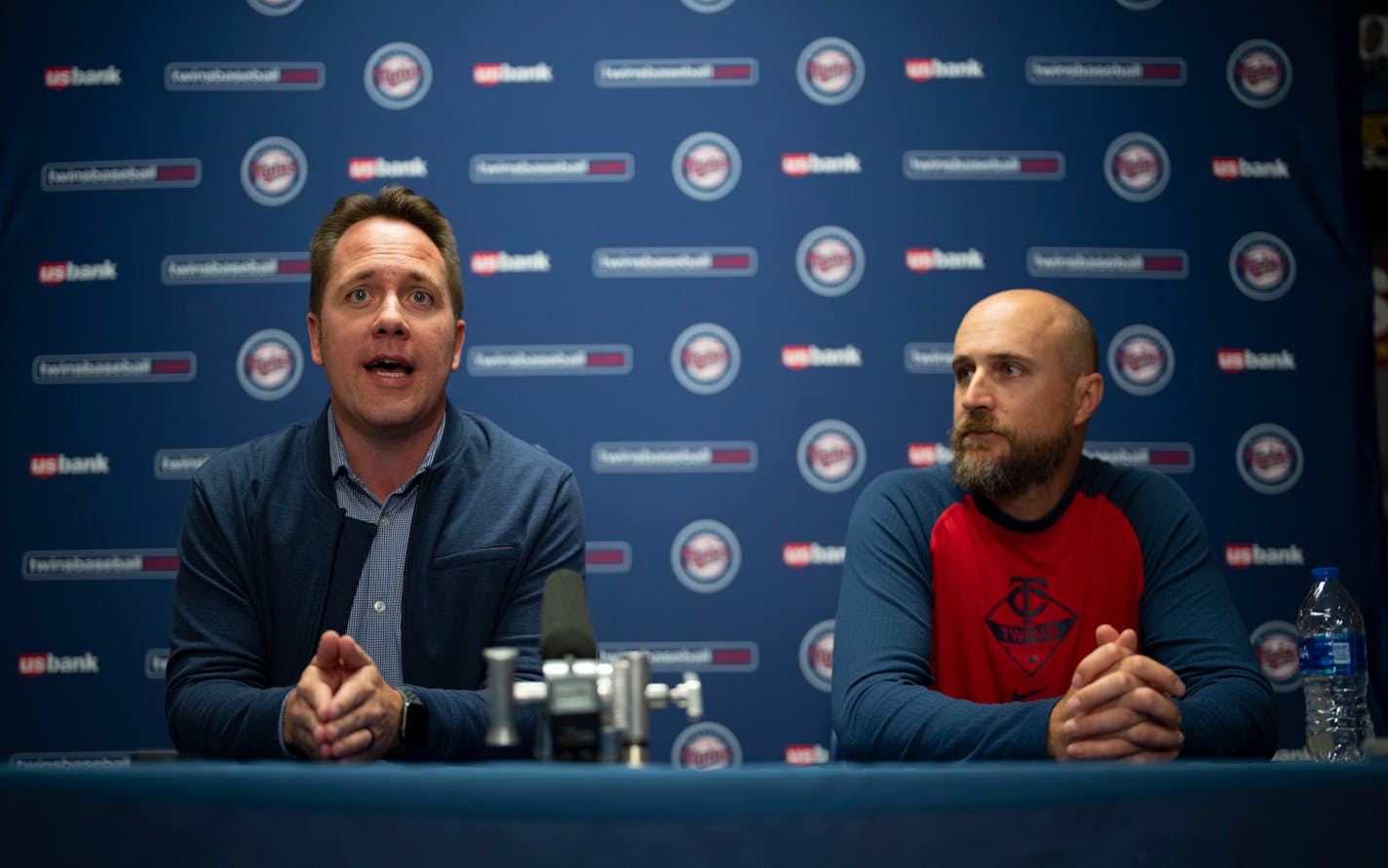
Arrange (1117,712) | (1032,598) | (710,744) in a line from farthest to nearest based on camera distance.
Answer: (710,744), (1032,598), (1117,712)

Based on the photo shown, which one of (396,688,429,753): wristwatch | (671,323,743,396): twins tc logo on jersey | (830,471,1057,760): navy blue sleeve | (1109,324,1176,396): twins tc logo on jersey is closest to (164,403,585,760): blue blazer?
(396,688,429,753): wristwatch

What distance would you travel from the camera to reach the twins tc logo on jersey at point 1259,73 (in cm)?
370

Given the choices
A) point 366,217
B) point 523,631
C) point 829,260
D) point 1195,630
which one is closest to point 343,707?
point 523,631

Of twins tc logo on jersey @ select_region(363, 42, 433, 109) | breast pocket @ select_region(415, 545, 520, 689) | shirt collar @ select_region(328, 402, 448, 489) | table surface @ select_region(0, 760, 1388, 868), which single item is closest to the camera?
table surface @ select_region(0, 760, 1388, 868)

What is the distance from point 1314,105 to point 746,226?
1969mm

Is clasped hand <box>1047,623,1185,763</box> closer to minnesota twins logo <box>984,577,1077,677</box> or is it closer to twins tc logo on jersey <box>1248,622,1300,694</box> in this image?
minnesota twins logo <box>984,577,1077,677</box>

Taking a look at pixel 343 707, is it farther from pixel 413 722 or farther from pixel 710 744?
pixel 710 744

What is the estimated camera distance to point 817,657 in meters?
3.46

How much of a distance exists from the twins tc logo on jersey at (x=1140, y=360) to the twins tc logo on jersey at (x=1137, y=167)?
1.51 ft

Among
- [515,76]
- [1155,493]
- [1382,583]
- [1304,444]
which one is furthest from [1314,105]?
[515,76]

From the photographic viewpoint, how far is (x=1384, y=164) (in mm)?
3885

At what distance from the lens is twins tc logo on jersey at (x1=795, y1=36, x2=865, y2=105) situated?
145 inches

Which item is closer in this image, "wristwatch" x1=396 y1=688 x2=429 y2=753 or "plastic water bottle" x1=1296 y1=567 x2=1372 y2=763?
"wristwatch" x1=396 y1=688 x2=429 y2=753

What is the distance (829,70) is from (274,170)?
188 centimetres
